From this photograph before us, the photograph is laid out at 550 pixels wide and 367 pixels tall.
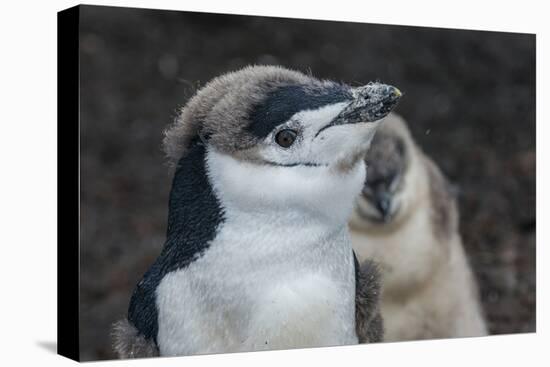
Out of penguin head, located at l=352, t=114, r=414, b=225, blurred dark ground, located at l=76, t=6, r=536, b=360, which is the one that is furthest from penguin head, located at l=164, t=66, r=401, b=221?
penguin head, located at l=352, t=114, r=414, b=225

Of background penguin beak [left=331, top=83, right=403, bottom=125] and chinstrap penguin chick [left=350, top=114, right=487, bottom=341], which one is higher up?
background penguin beak [left=331, top=83, right=403, bottom=125]

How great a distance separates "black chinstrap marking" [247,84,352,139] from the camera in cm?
211

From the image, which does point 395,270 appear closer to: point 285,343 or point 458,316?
point 458,316

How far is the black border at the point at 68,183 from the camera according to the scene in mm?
2453

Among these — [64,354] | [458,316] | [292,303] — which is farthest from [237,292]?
[458,316]

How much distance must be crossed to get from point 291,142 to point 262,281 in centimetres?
32

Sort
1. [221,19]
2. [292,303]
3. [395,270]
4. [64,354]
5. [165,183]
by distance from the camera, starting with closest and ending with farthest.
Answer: [292,303]
[64,354]
[221,19]
[395,270]
[165,183]

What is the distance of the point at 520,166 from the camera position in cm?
357

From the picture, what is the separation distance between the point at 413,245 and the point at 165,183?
1.06 metres

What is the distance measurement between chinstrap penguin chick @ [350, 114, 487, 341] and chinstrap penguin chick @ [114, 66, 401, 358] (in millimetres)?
1046

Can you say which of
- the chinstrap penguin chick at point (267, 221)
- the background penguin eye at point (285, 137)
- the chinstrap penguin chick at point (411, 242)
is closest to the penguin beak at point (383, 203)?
the chinstrap penguin chick at point (411, 242)

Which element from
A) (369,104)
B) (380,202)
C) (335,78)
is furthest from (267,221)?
(335,78)

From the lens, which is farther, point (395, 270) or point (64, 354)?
point (395, 270)

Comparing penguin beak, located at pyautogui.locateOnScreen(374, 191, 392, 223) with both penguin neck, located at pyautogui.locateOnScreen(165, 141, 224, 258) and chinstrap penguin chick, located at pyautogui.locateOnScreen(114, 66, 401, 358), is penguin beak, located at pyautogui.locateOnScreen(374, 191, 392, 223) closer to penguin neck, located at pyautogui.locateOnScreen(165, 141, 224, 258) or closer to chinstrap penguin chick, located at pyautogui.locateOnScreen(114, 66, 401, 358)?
chinstrap penguin chick, located at pyautogui.locateOnScreen(114, 66, 401, 358)
